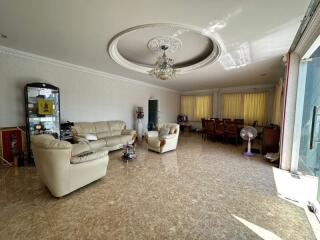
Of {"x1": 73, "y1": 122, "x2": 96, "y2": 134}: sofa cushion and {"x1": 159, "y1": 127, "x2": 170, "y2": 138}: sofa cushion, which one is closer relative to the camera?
{"x1": 73, "y1": 122, "x2": 96, "y2": 134}: sofa cushion

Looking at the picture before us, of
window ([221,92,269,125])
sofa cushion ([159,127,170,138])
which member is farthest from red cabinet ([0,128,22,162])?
window ([221,92,269,125])

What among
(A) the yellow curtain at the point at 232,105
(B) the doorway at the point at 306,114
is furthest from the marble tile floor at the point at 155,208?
(A) the yellow curtain at the point at 232,105

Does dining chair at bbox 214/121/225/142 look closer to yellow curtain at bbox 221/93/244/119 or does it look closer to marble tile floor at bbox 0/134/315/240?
yellow curtain at bbox 221/93/244/119

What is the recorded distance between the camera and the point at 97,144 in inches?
153

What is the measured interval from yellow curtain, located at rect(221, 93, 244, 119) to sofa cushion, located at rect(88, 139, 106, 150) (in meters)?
6.31

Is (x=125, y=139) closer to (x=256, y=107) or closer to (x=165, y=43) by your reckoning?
(x=165, y=43)

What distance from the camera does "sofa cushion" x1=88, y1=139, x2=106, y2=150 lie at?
373 centimetres

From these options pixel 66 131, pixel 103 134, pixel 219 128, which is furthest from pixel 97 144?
pixel 219 128

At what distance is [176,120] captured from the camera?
29.8ft

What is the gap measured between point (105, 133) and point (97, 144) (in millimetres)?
823

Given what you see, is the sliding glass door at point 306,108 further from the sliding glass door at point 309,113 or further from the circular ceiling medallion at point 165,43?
the circular ceiling medallion at point 165,43

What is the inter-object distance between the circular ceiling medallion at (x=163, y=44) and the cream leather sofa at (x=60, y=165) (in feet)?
6.81

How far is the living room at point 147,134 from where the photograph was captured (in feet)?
5.68

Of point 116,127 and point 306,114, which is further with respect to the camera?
point 116,127
